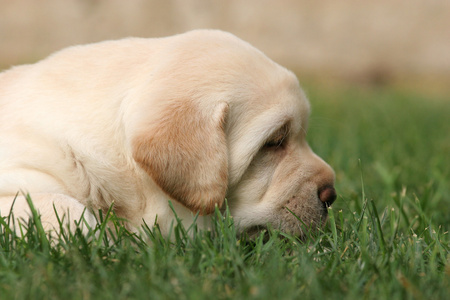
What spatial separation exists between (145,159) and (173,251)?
49 cm

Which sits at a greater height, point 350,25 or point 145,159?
point 145,159

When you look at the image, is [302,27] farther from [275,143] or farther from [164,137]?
[164,137]

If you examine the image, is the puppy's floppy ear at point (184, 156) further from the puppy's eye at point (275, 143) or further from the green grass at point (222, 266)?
the puppy's eye at point (275, 143)

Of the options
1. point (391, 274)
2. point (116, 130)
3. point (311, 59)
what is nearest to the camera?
point (391, 274)

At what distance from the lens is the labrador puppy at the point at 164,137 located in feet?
8.38

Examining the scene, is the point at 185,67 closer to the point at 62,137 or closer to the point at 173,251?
the point at 62,137

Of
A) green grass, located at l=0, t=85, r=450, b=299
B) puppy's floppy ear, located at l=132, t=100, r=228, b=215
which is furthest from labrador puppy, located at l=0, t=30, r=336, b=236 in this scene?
green grass, located at l=0, t=85, r=450, b=299

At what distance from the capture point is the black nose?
301 cm

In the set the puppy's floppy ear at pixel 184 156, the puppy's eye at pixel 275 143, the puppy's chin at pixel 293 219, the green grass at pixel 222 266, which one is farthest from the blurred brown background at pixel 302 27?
the green grass at pixel 222 266

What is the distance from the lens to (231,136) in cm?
281

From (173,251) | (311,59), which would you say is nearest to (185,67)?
(173,251)

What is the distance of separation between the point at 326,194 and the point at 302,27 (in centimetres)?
1684

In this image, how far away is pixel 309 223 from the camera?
293 cm

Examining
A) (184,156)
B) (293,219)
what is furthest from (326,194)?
(184,156)
